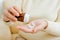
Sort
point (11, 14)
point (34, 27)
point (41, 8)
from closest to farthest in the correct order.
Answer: point (34, 27)
point (11, 14)
point (41, 8)

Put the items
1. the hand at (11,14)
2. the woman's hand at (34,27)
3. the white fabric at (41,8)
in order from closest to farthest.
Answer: the woman's hand at (34,27) → the hand at (11,14) → the white fabric at (41,8)

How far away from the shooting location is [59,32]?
0.78m

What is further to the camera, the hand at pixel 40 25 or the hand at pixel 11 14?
the hand at pixel 11 14

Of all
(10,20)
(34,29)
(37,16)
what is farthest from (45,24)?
(37,16)

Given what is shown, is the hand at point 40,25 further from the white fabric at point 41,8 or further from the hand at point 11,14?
the white fabric at point 41,8

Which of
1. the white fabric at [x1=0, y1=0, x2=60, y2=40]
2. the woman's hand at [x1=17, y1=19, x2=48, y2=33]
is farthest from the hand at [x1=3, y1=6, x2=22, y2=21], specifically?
the white fabric at [x1=0, y1=0, x2=60, y2=40]

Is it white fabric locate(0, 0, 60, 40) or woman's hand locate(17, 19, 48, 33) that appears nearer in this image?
woman's hand locate(17, 19, 48, 33)

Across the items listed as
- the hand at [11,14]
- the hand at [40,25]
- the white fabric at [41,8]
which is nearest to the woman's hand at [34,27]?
the hand at [40,25]

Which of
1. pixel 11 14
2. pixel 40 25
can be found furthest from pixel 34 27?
pixel 11 14

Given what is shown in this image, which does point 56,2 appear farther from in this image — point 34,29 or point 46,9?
point 34,29

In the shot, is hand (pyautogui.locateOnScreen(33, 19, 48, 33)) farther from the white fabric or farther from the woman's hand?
the white fabric

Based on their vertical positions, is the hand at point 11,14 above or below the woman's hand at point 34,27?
above

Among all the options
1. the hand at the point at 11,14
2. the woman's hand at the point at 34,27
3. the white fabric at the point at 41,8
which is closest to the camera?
the woman's hand at the point at 34,27

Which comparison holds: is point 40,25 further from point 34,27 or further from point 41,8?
point 41,8
